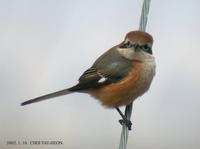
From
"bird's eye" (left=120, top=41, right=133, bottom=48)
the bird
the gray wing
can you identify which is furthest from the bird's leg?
"bird's eye" (left=120, top=41, right=133, bottom=48)

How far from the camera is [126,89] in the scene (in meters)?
4.27

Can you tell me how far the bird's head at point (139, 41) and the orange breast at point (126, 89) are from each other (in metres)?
0.08

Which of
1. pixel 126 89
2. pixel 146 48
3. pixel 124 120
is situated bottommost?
pixel 124 120

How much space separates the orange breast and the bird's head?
0.08 metres

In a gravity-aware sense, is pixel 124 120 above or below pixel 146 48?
below

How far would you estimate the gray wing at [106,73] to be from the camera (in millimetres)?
4320

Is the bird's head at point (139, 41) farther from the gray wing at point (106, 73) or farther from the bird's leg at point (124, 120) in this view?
the bird's leg at point (124, 120)

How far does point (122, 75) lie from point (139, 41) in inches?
7.9

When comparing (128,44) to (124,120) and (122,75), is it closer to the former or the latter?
(122,75)

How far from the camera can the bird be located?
4.25m

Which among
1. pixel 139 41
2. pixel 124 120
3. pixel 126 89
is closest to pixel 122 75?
pixel 126 89

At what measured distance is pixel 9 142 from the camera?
4695 mm

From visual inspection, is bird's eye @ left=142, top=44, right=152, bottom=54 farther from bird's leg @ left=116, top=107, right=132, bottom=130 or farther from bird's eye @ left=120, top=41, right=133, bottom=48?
bird's leg @ left=116, top=107, right=132, bottom=130

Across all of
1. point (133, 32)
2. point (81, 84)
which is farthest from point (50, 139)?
point (133, 32)
